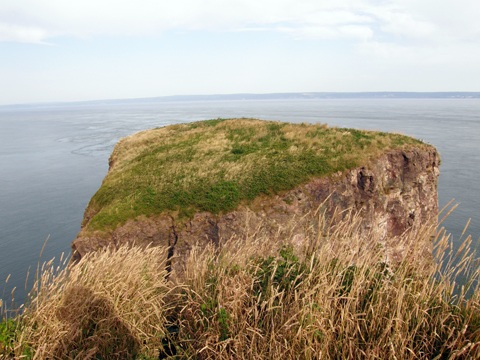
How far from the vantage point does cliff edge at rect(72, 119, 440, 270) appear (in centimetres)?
1422

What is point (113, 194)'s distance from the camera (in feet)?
56.4

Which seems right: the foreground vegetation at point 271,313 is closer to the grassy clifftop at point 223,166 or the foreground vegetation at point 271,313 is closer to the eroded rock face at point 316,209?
the eroded rock face at point 316,209

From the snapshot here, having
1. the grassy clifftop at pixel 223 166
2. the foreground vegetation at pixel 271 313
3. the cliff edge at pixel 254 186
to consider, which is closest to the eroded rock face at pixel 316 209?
the cliff edge at pixel 254 186

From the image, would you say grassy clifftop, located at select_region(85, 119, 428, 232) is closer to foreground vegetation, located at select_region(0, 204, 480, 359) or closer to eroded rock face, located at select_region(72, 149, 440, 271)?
eroded rock face, located at select_region(72, 149, 440, 271)

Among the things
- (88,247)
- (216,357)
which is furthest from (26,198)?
(216,357)

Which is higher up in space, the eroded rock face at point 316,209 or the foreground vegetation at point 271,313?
the foreground vegetation at point 271,313

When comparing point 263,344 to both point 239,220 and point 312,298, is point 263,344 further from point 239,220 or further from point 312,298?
point 239,220

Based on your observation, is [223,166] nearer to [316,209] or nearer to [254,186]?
[254,186]

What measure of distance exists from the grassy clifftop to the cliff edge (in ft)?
0.21

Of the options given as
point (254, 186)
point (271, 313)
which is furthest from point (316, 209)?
point (271, 313)

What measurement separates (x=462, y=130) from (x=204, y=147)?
3254 inches

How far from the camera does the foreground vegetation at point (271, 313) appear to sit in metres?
4.27

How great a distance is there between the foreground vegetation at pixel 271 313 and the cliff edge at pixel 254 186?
591 cm

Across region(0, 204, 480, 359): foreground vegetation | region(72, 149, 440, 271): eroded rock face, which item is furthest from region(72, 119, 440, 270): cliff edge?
region(0, 204, 480, 359): foreground vegetation
